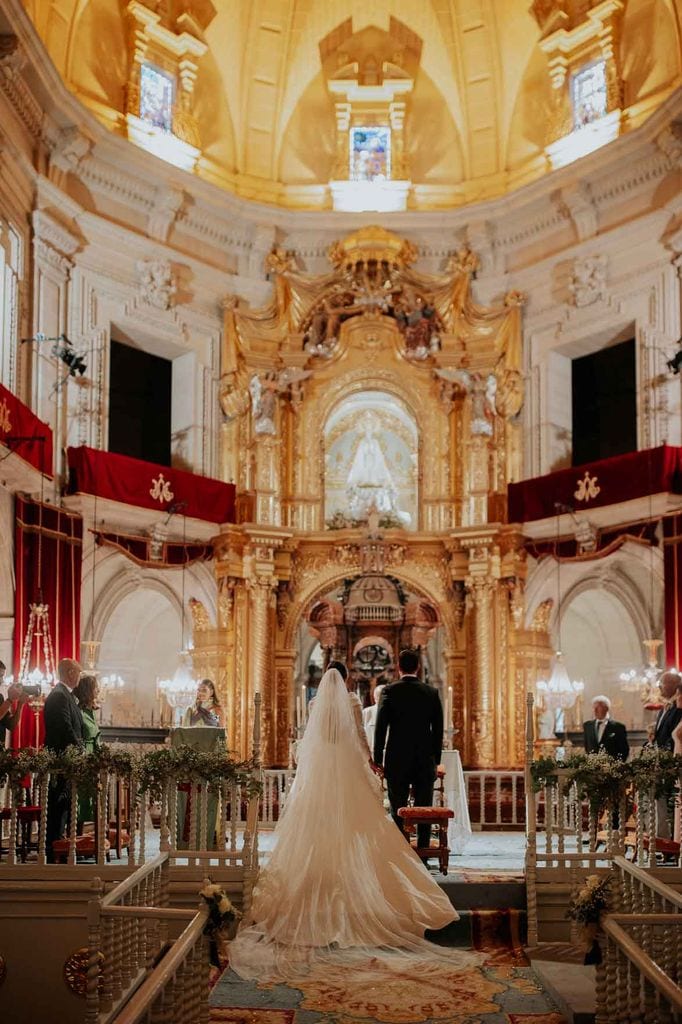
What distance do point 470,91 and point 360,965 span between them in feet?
51.5

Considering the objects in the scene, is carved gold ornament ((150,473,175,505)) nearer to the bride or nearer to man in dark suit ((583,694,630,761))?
man in dark suit ((583,694,630,761))

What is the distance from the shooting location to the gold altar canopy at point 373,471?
1836 centimetres

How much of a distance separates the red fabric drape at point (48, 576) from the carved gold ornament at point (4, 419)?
2166mm

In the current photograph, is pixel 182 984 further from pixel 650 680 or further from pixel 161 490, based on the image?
pixel 161 490

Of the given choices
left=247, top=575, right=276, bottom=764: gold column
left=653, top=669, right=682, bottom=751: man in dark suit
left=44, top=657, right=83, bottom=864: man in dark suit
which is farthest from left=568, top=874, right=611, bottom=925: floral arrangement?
left=247, top=575, right=276, bottom=764: gold column

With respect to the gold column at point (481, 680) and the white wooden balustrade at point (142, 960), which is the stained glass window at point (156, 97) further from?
the white wooden balustrade at point (142, 960)

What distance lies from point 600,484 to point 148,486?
242 inches

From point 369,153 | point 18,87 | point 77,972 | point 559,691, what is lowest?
point 77,972

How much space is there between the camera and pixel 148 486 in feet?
56.3

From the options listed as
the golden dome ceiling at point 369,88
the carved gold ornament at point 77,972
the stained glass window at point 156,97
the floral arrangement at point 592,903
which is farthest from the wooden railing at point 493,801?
the stained glass window at point 156,97

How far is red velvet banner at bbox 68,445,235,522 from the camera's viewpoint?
53.8ft

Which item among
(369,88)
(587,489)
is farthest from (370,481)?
(369,88)

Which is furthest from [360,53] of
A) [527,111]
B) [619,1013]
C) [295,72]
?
[619,1013]

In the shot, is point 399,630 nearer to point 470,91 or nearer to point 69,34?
point 470,91
